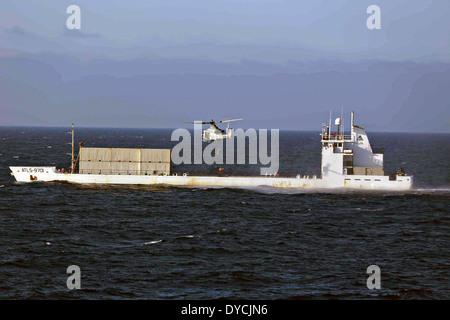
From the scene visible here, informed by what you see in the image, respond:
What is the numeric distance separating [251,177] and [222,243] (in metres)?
34.8

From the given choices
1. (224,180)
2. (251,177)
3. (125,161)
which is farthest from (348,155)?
(125,161)

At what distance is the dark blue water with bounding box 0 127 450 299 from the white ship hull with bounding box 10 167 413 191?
7.15ft

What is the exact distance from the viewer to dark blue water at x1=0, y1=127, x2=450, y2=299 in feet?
120

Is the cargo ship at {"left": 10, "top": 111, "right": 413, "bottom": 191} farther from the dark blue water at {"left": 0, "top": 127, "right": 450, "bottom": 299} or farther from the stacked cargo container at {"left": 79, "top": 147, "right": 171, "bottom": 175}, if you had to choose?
the dark blue water at {"left": 0, "top": 127, "right": 450, "bottom": 299}

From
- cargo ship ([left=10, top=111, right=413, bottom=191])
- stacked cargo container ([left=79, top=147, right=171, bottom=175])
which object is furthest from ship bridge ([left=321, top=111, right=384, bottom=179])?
stacked cargo container ([left=79, top=147, right=171, bottom=175])

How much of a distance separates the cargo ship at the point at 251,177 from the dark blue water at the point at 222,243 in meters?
2.67

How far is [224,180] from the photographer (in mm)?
82812

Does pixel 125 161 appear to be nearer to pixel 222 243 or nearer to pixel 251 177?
pixel 251 177

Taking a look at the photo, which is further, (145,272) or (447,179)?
(447,179)
